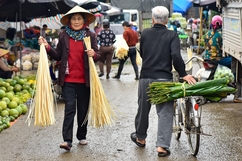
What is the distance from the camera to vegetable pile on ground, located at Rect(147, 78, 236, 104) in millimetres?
5547

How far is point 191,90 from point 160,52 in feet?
2.09

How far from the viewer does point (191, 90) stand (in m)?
5.58

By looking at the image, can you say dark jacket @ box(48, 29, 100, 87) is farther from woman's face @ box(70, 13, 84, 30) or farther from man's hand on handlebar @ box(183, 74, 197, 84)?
man's hand on handlebar @ box(183, 74, 197, 84)

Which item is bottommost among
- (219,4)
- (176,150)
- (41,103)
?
(176,150)

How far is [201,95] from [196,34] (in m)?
19.7

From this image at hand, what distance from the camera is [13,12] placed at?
13.4m

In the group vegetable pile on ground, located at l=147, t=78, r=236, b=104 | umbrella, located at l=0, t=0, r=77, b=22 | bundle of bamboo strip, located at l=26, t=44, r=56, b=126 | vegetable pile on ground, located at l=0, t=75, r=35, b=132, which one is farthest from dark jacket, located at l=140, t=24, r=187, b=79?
umbrella, located at l=0, t=0, r=77, b=22

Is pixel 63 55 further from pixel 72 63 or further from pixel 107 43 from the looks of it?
pixel 107 43

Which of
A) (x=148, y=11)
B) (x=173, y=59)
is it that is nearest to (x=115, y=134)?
(x=173, y=59)

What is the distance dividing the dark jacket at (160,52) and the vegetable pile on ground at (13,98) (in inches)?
115

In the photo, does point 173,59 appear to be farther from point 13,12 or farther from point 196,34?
point 196,34

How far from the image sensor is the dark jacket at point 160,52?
18.9ft

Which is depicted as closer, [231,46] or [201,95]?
[201,95]

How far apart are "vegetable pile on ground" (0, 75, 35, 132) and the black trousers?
1.79 m
